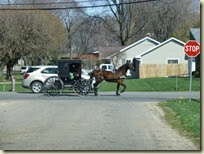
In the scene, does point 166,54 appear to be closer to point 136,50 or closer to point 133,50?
point 136,50

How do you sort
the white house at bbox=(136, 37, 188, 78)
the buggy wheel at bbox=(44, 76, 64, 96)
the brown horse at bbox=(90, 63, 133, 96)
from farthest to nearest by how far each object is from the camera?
the white house at bbox=(136, 37, 188, 78), the brown horse at bbox=(90, 63, 133, 96), the buggy wheel at bbox=(44, 76, 64, 96)

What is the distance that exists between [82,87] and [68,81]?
42.6 inches

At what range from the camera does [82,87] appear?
86.0 ft

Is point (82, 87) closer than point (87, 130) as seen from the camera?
No

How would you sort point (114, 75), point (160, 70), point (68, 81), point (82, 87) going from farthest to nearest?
point (160, 70) < point (114, 75) < point (68, 81) < point (82, 87)

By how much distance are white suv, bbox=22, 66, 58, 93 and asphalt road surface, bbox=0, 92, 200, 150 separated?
12005 millimetres

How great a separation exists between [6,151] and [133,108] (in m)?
9.93

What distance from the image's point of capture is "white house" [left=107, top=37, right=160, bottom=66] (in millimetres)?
63375

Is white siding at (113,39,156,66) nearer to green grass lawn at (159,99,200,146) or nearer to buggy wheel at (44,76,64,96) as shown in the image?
buggy wheel at (44,76,64,96)

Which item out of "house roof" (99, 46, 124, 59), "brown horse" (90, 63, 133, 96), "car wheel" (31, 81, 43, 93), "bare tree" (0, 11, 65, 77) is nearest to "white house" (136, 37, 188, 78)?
"house roof" (99, 46, 124, 59)

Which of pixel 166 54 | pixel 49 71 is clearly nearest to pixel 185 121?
pixel 49 71

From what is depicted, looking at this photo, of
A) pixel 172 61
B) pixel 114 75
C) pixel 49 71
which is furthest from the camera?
pixel 172 61

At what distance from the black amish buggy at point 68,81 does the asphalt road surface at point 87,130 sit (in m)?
8.51

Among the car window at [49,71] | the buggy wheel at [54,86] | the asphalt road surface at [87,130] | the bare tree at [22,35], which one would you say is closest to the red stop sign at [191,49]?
the asphalt road surface at [87,130]
